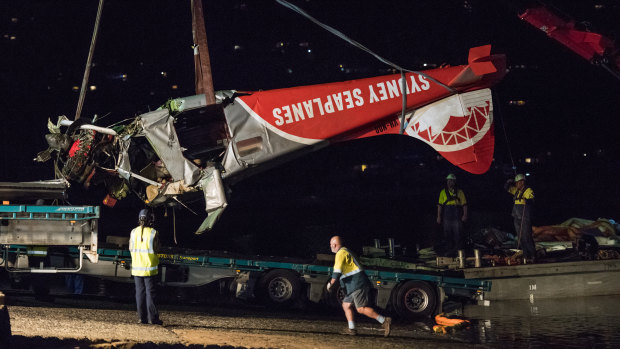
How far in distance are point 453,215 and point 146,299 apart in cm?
771

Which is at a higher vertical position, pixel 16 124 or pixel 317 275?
pixel 16 124

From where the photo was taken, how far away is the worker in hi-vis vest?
34.7 ft

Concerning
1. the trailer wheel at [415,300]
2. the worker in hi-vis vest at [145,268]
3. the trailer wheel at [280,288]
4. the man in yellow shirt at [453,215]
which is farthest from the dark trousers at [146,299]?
the man in yellow shirt at [453,215]

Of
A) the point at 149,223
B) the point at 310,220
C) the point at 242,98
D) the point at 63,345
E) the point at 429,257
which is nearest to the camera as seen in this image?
the point at 63,345

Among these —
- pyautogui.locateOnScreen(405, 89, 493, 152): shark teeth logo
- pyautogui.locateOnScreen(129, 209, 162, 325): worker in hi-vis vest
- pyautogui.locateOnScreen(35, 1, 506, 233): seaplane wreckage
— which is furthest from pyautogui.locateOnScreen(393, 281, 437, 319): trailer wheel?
pyautogui.locateOnScreen(129, 209, 162, 325): worker in hi-vis vest

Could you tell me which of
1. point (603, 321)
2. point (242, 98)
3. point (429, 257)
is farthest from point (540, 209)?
point (242, 98)

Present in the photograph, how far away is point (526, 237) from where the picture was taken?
1493cm

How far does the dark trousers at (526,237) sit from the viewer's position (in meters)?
14.9

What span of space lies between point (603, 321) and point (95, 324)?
886 cm

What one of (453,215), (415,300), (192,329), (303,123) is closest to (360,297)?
(192,329)

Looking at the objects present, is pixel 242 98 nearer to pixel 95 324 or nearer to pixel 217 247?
pixel 95 324

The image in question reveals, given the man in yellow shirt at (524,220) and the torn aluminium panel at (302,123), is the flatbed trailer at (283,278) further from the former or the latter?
the torn aluminium panel at (302,123)

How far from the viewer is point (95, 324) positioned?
9.93m

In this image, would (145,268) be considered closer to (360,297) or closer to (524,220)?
(360,297)
